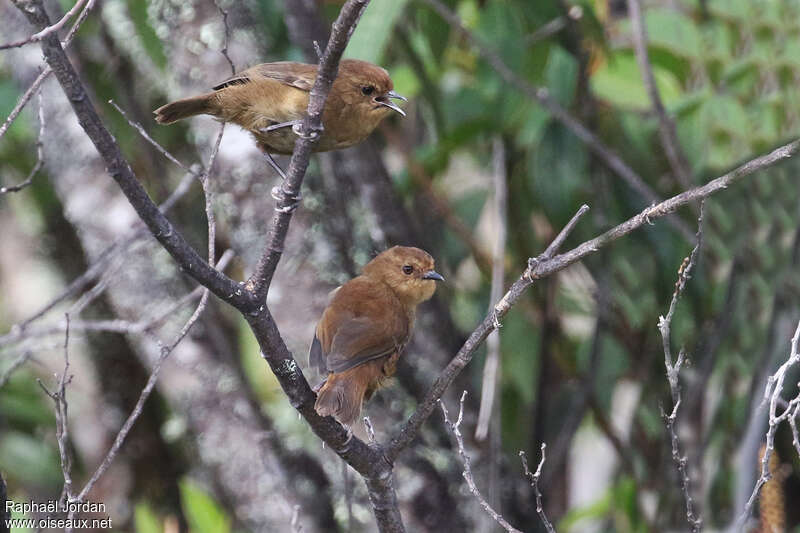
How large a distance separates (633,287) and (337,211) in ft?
6.71

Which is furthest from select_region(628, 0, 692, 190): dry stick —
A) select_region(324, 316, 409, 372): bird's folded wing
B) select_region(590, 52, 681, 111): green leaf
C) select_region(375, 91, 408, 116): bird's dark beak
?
select_region(324, 316, 409, 372): bird's folded wing

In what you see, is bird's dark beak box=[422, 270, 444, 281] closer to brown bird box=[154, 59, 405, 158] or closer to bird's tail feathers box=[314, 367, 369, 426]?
bird's tail feathers box=[314, 367, 369, 426]

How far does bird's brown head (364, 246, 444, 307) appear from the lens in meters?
3.59

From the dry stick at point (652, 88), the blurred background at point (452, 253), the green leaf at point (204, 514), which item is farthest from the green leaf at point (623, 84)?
the green leaf at point (204, 514)

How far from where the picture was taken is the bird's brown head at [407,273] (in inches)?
141

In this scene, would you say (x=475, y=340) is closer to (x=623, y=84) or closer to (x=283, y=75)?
(x=283, y=75)

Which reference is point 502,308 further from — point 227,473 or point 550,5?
point 227,473

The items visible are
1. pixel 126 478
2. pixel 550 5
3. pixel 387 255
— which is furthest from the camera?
pixel 126 478

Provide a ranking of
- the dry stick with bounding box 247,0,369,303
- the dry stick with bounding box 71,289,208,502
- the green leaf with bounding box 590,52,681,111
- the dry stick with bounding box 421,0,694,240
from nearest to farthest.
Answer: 1. the dry stick with bounding box 247,0,369,303
2. the dry stick with bounding box 71,289,208,502
3. the dry stick with bounding box 421,0,694,240
4. the green leaf with bounding box 590,52,681,111

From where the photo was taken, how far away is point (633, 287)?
5.70 m

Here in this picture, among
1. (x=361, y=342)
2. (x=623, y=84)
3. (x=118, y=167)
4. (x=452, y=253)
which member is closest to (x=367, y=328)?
(x=361, y=342)

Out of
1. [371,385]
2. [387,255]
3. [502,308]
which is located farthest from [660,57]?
[502,308]

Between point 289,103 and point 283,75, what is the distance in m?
0.11

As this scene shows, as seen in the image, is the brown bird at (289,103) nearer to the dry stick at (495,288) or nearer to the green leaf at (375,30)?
the green leaf at (375,30)
